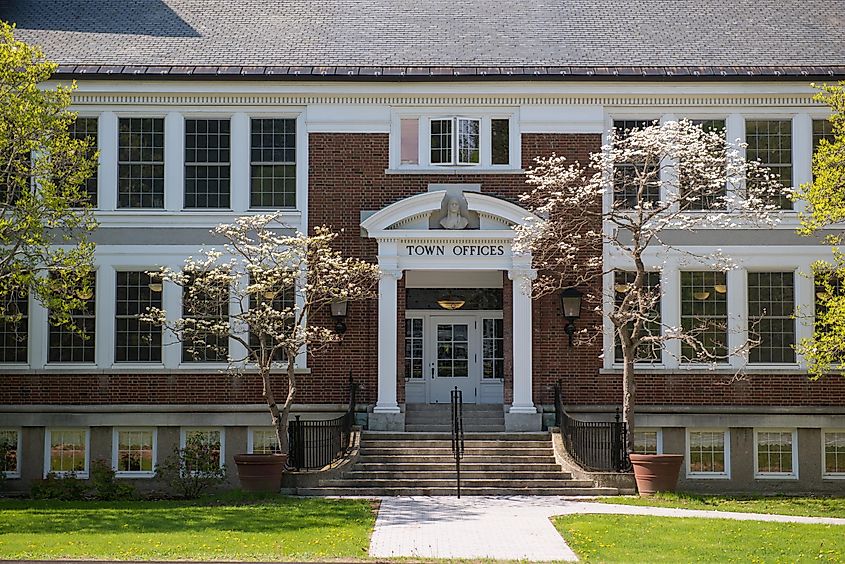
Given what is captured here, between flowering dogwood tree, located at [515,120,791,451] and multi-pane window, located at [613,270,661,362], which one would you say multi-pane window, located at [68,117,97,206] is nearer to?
flowering dogwood tree, located at [515,120,791,451]

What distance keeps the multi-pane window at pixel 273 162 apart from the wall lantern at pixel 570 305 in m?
5.81

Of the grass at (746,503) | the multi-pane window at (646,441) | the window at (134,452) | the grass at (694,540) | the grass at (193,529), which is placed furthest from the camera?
the multi-pane window at (646,441)

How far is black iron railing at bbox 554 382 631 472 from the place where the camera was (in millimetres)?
20344

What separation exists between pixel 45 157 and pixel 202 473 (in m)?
6.60

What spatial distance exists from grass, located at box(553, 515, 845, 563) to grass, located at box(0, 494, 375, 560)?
9.28 ft

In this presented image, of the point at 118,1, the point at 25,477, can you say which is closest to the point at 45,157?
the point at 25,477

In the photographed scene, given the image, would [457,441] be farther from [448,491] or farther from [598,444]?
[598,444]

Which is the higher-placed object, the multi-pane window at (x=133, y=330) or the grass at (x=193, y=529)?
the multi-pane window at (x=133, y=330)

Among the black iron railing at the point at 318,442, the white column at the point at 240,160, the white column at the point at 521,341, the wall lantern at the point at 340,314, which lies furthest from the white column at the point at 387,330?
the white column at the point at 240,160

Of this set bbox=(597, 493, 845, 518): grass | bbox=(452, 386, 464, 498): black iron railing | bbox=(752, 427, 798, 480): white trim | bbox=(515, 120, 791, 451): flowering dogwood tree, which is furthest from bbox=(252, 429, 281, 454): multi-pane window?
bbox=(752, 427, 798, 480): white trim

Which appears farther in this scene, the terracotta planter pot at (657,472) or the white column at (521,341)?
the white column at (521,341)

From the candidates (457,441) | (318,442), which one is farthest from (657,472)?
(318,442)

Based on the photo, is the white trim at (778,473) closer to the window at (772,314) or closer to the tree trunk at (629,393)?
the window at (772,314)

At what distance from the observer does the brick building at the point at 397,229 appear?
23.1 metres
